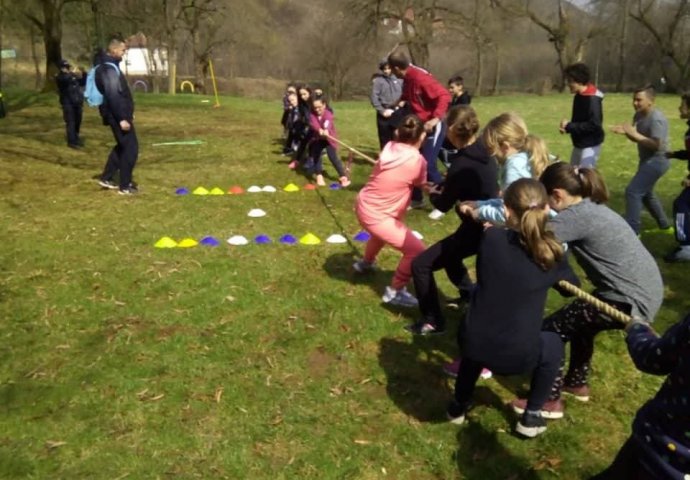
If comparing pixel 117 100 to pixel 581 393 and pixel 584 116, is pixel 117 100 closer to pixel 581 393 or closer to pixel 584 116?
pixel 584 116

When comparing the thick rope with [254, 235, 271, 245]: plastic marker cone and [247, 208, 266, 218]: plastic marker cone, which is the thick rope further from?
[247, 208, 266, 218]: plastic marker cone

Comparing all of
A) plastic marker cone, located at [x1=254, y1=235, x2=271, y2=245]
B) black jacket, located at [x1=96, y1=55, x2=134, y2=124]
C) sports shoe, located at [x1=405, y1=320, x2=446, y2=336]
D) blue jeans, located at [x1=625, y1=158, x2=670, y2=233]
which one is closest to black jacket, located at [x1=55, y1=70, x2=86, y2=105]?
black jacket, located at [x1=96, y1=55, x2=134, y2=124]

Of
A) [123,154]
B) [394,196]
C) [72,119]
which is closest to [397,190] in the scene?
[394,196]

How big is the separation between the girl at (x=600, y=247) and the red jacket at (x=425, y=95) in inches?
179

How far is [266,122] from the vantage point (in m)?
19.6

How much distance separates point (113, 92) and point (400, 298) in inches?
221

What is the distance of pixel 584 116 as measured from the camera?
7168 millimetres

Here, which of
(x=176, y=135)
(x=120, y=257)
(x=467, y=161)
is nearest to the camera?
(x=467, y=161)

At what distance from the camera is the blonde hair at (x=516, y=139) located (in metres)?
4.59

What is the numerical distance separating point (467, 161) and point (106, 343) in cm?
338

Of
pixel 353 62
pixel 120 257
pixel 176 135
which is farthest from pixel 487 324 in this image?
pixel 353 62

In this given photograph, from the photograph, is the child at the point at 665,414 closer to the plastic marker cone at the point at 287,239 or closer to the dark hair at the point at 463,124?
the dark hair at the point at 463,124

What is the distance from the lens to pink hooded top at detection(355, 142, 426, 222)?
5367 millimetres

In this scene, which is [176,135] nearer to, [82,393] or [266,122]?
[266,122]
